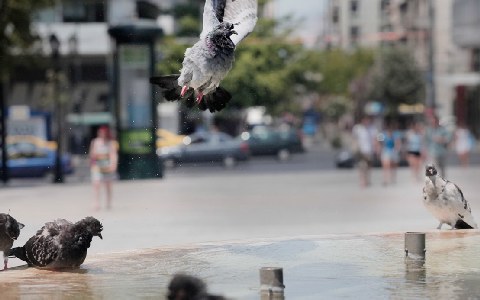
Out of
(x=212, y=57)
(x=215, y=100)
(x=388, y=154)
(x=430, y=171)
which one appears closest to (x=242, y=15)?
(x=215, y=100)

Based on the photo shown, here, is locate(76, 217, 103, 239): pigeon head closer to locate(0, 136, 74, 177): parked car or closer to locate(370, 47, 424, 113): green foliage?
locate(0, 136, 74, 177): parked car

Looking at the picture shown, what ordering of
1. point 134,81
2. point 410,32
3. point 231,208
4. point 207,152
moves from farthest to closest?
point 410,32 → point 207,152 → point 134,81 → point 231,208

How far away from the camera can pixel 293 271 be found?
9.20 m

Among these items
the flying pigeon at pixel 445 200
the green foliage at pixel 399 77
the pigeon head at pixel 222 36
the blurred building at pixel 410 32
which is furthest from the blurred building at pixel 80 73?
the pigeon head at pixel 222 36

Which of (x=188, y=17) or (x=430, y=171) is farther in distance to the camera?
(x=188, y=17)

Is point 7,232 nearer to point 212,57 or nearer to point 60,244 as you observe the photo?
point 60,244

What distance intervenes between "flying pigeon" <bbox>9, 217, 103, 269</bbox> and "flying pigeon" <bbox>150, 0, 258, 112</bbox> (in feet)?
5.25

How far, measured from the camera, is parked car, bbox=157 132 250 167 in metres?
41.8

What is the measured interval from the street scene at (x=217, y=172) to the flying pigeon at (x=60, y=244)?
0.05 feet

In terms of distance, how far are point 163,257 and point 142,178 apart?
19.6 metres

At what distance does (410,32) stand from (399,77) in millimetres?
5205

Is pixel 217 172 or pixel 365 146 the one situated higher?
pixel 365 146

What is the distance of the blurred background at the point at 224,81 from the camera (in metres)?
28.8

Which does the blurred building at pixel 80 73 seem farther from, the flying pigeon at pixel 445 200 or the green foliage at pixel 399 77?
the flying pigeon at pixel 445 200
